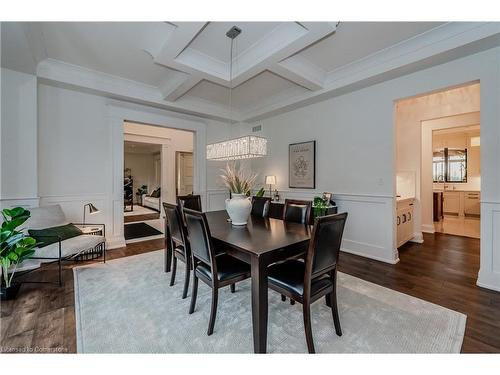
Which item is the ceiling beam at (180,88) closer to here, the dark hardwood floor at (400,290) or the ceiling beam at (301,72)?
the ceiling beam at (301,72)

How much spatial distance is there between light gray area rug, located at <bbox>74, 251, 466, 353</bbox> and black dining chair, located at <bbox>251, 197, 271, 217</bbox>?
949mm

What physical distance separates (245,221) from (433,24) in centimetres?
294

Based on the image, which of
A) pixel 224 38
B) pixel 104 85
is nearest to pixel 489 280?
pixel 224 38

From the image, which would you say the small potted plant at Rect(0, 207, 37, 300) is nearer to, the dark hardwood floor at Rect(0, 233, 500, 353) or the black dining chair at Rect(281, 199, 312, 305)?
the dark hardwood floor at Rect(0, 233, 500, 353)

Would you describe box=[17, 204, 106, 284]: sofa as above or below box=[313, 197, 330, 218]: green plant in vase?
below

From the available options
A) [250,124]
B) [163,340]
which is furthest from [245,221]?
[250,124]

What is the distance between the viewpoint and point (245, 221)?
2488 millimetres

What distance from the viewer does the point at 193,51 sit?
9.75ft

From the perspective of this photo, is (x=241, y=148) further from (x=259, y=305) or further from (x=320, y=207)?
(x=259, y=305)

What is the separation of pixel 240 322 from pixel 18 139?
3.60 metres

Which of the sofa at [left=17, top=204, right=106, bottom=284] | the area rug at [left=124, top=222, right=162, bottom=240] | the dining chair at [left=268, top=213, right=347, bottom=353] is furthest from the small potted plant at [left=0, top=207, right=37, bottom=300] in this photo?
the dining chair at [left=268, top=213, right=347, bottom=353]

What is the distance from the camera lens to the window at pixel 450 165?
7.00 m

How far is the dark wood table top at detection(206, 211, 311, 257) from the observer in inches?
67.6

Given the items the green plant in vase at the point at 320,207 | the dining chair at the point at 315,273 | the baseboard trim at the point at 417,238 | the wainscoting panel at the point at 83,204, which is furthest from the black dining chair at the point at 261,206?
the baseboard trim at the point at 417,238
